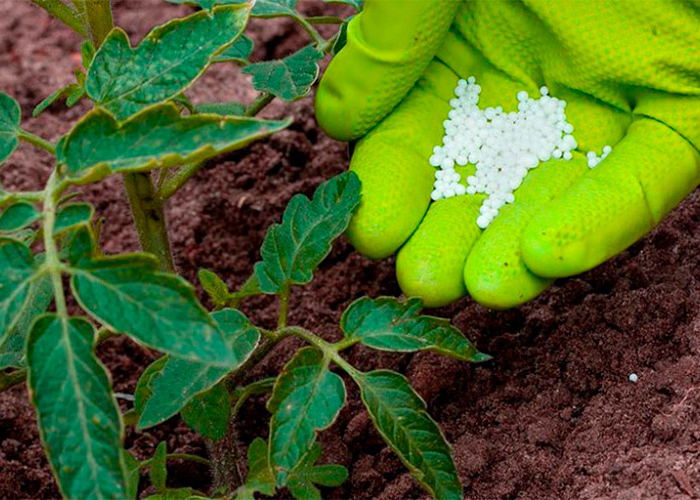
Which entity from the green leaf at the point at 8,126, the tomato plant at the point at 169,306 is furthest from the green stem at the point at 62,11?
the green leaf at the point at 8,126

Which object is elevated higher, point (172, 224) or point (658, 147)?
point (658, 147)

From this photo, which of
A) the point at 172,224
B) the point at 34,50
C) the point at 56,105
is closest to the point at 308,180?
the point at 172,224

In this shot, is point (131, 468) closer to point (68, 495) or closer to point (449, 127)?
point (68, 495)

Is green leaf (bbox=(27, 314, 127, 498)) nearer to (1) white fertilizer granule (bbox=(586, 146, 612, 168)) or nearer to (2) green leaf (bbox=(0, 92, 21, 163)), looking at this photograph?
(2) green leaf (bbox=(0, 92, 21, 163))

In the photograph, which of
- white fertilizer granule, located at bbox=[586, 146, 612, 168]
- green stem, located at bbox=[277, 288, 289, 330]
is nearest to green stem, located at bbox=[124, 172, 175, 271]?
green stem, located at bbox=[277, 288, 289, 330]

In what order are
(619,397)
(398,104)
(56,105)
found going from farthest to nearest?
(56,105), (398,104), (619,397)

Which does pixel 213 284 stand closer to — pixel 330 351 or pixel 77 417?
pixel 330 351

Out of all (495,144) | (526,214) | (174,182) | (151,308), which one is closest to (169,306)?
(151,308)
